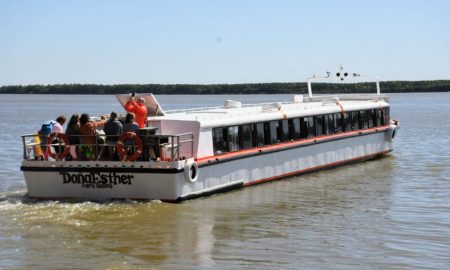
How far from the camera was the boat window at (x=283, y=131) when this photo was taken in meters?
20.0

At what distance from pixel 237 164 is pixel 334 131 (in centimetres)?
555

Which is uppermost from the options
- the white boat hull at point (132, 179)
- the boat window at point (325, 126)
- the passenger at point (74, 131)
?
the passenger at point (74, 131)

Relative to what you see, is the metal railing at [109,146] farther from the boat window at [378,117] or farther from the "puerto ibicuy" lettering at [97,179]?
the boat window at [378,117]

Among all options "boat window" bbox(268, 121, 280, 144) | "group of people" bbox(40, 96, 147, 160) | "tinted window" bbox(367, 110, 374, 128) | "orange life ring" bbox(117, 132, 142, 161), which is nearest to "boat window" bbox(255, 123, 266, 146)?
"boat window" bbox(268, 121, 280, 144)

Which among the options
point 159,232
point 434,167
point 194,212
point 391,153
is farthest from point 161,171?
point 391,153

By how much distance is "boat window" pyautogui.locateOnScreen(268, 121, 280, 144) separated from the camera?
64.0 ft

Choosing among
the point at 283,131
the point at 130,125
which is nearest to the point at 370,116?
the point at 283,131

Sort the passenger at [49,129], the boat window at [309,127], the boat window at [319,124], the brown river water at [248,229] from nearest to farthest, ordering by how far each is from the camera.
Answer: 1. the brown river water at [248,229]
2. the passenger at [49,129]
3. the boat window at [309,127]
4. the boat window at [319,124]

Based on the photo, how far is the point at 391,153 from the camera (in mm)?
27547

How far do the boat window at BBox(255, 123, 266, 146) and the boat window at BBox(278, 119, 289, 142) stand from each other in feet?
2.74

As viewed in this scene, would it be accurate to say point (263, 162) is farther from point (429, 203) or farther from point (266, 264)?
point (266, 264)

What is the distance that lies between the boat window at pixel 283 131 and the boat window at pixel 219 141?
102 inches

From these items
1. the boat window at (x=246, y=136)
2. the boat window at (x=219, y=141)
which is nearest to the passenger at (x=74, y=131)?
the boat window at (x=219, y=141)

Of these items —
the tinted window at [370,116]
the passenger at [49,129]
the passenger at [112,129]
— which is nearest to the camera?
the passenger at [112,129]
